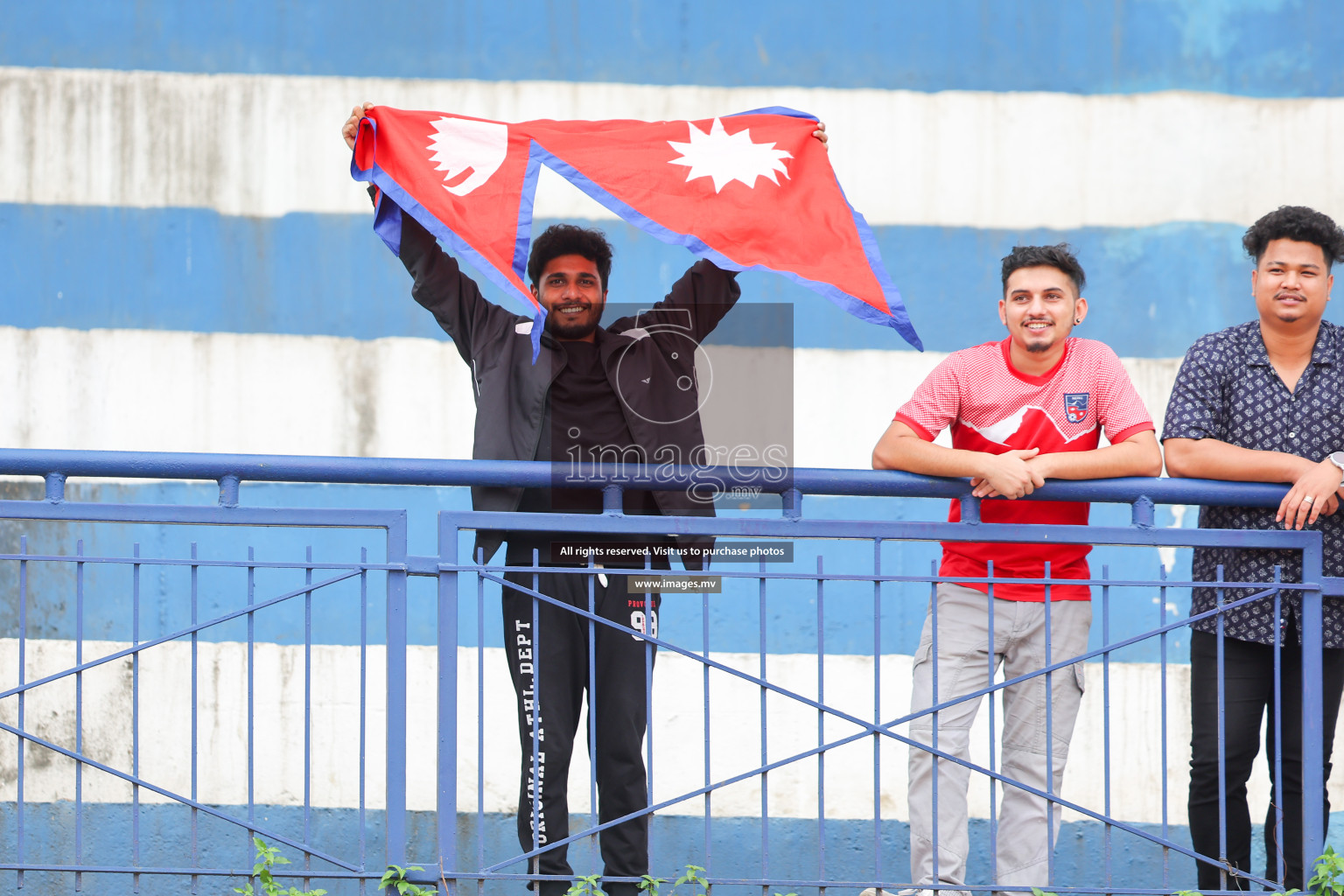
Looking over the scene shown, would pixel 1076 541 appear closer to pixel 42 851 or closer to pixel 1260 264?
pixel 1260 264

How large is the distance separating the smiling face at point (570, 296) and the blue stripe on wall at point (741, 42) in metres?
1.77

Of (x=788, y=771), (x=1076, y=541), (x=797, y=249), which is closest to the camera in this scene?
(x=1076, y=541)

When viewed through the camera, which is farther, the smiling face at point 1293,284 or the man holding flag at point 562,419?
the smiling face at point 1293,284

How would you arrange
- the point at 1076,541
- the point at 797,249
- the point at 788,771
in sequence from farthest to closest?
the point at 788,771, the point at 797,249, the point at 1076,541

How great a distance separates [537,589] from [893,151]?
2892mm

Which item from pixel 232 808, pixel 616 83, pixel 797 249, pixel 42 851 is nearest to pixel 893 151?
pixel 616 83

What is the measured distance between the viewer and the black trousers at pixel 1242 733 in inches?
142

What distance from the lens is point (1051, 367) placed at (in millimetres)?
3789

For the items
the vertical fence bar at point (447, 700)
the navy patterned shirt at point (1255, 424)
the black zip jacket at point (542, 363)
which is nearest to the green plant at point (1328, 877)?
the navy patterned shirt at point (1255, 424)

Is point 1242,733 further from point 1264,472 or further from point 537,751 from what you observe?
point 537,751

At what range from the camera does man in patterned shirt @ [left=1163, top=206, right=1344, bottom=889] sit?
141 inches

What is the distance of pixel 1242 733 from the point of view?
12.0 ft

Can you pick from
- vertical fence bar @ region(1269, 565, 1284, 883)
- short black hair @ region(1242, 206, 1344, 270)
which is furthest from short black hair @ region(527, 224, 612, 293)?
vertical fence bar @ region(1269, 565, 1284, 883)

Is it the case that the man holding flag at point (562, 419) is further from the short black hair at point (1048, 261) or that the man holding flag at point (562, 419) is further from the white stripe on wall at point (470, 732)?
the white stripe on wall at point (470, 732)
